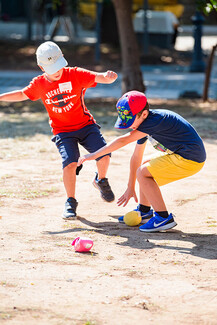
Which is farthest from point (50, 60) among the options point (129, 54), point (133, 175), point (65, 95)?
point (129, 54)

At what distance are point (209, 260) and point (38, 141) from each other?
15.8ft

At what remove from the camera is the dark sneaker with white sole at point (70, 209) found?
5.39 metres

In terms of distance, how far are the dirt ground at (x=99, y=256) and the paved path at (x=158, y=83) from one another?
565 centimetres

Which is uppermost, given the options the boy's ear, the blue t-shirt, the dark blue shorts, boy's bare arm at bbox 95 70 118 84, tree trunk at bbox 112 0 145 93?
boy's bare arm at bbox 95 70 118 84

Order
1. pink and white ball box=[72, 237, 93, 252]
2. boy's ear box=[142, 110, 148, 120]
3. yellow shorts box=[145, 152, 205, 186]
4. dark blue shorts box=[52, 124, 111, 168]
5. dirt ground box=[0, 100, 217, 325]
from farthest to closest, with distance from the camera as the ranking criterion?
dark blue shorts box=[52, 124, 111, 168], yellow shorts box=[145, 152, 205, 186], boy's ear box=[142, 110, 148, 120], pink and white ball box=[72, 237, 93, 252], dirt ground box=[0, 100, 217, 325]

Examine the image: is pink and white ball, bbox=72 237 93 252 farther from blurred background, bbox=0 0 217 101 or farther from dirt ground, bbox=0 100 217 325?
blurred background, bbox=0 0 217 101

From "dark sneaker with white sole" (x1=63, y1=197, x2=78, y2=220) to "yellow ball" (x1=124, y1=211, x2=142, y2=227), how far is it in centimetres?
49

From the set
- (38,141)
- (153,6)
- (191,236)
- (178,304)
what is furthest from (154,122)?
(153,6)

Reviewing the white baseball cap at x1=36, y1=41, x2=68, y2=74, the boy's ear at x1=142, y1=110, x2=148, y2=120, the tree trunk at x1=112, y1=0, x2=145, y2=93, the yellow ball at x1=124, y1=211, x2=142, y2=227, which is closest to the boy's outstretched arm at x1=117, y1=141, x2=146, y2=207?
the yellow ball at x1=124, y1=211, x2=142, y2=227

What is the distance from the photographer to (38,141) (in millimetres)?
8773

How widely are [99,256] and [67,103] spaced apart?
156cm

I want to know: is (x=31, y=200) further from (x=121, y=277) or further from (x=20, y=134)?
(x=20, y=134)

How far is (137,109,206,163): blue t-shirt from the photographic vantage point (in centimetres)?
478

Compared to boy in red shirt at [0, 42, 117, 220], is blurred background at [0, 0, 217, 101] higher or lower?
lower
